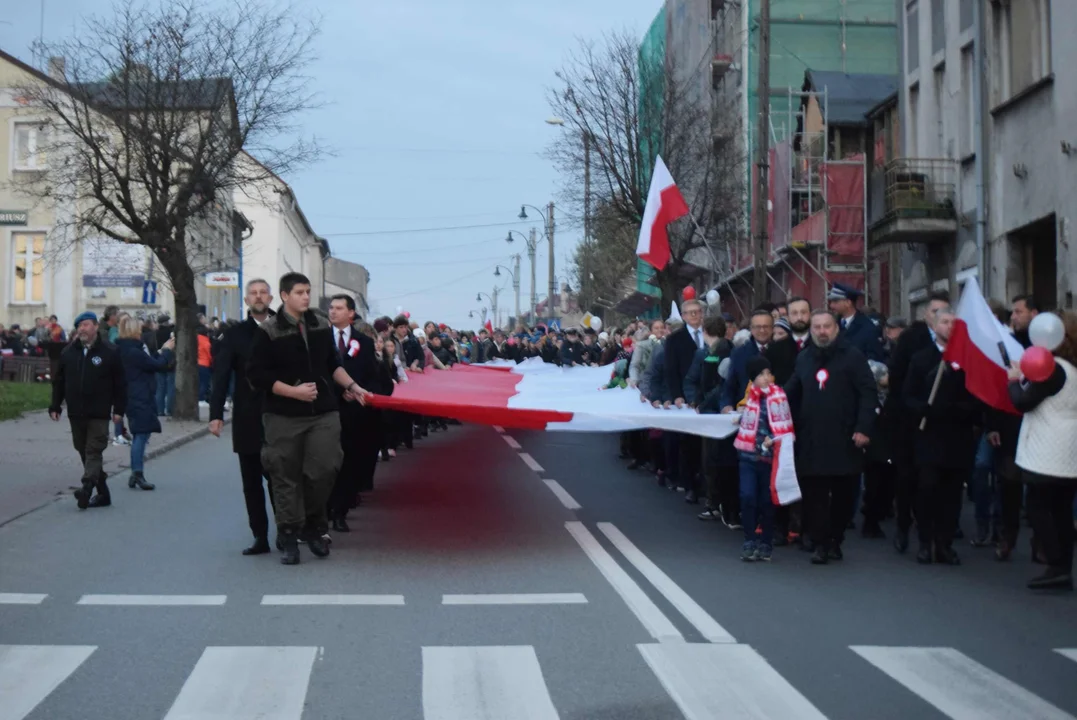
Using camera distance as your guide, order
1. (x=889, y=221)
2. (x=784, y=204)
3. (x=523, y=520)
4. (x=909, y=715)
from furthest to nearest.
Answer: (x=784, y=204) → (x=889, y=221) → (x=523, y=520) → (x=909, y=715)

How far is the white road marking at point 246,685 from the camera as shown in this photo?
6.35 meters

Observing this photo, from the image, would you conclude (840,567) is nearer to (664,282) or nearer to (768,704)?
(768,704)

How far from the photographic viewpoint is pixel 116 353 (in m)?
15.0

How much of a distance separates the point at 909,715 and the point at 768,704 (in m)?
0.60

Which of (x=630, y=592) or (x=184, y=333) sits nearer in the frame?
(x=630, y=592)

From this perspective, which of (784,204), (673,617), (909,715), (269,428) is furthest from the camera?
(784,204)

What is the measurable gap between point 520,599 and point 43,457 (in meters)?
12.9

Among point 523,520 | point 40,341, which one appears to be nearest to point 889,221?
point 523,520

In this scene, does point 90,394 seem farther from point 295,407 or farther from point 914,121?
point 914,121

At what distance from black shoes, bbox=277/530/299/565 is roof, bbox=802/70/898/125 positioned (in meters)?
25.5

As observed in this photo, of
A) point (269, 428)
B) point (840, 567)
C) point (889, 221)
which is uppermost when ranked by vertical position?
point (889, 221)

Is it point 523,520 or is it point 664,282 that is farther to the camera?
point 664,282

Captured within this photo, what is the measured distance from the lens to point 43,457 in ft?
66.5

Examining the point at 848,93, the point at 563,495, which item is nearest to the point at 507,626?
the point at 563,495
